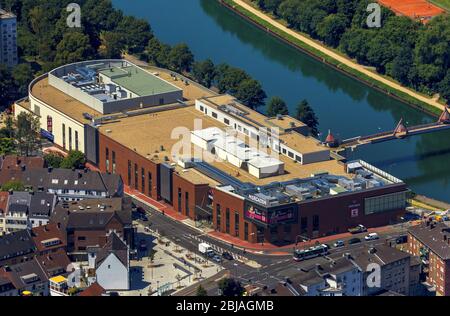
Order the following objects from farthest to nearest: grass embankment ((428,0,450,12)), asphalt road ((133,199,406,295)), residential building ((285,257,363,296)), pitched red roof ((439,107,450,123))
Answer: grass embankment ((428,0,450,12)) < pitched red roof ((439,107,450,123)) < asphalt road ((133,199,406,295)) < residential building ((285,257,363,296))

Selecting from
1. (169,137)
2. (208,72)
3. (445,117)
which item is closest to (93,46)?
(208,72)

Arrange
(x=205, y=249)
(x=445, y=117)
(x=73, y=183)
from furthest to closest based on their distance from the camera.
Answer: (x=445, y=117) → (x=73, y=183) → (x=205, y=249)

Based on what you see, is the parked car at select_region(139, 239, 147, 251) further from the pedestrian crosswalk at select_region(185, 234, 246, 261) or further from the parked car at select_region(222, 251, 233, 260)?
the parked car at select_region(222, 251, 233, 260)

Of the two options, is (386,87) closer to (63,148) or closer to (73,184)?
(63,148)

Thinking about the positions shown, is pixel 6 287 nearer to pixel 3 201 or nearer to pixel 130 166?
pixel 3 201

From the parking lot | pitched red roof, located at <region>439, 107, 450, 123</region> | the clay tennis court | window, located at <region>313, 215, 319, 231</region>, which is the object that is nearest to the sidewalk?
window, located at <region>313, 215, 319, 231</region>

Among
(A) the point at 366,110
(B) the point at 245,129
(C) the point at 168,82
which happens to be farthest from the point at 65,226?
(A) the point at 366,110
